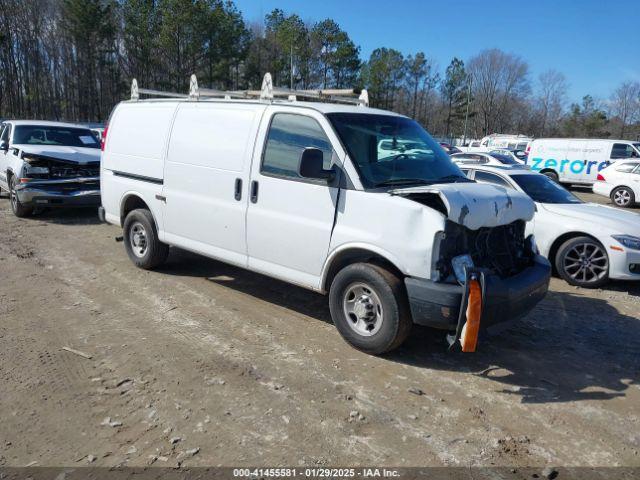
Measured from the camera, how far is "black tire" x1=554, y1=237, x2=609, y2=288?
6.65m

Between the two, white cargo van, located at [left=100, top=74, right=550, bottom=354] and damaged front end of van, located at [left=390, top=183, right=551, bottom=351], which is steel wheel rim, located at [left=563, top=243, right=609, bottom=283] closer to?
white cargo van, located at [left=100, top=74, right=550, bottom=354]

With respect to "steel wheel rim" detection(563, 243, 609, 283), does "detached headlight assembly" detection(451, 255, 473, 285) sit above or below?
above

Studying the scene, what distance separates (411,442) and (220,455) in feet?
3.96

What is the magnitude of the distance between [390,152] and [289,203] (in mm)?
1096

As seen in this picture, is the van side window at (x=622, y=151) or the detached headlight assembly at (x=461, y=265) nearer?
the detached headlight assembly at (x=461, y=265)

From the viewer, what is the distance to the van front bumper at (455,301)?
3.82 metres

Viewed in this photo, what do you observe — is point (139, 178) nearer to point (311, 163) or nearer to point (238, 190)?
point (238, 190)

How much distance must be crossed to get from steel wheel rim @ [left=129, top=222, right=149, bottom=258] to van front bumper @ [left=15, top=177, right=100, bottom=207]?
3606mm

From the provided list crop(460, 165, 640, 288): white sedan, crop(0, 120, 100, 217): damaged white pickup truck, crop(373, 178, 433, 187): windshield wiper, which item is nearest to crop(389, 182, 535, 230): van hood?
crop(373, 178, 433, 187): windshield wiper

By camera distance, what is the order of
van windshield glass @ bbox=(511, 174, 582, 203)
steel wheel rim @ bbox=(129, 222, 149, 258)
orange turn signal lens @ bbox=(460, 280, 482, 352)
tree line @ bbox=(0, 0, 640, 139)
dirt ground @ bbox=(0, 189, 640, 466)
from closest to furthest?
dirt ground @ bbox=(0, 189, 640, 466) < orange turn signal lens @ bbox=(460, 280, 482, 352) < steel wheel rim @ bbox=(129, 222, 149, 258) < van windshield glass @ bbox=(511, 174, 582, 203) < tree line @ bbox=(0, 0, 640, 139)

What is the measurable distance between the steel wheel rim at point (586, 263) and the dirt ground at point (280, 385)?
2.22ft

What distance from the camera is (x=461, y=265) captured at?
3.95m

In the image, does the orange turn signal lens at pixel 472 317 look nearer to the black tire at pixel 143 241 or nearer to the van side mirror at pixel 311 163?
the van side mirror at pixel 311 163

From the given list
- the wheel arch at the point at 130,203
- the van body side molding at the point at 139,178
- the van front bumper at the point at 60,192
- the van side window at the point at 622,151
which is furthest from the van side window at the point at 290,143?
the van side window at the point at 622,151
